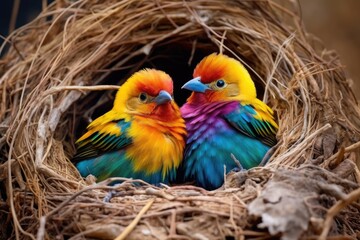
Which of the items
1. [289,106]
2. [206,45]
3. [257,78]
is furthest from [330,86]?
[206,45]

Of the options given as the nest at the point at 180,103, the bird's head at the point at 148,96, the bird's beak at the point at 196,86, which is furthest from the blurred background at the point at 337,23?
the bird's head at the point at 148,96

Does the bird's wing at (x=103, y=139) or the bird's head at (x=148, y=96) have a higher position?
the bird's head at (x=148, y=96)

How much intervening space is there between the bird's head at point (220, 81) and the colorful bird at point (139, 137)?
18 cm

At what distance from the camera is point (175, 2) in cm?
362

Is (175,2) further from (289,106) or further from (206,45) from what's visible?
(289,106)

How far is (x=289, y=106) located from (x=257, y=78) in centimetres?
45

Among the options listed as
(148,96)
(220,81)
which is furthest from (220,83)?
(148,96)

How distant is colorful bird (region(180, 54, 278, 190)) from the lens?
10.2 ft

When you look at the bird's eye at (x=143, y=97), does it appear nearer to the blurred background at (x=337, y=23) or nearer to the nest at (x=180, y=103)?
the nest at (x=180, y=103)

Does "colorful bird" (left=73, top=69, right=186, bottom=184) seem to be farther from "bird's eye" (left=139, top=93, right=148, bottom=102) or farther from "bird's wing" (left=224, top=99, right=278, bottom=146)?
"bird's wing" (left=224, top=99, right=278, bottom=146)

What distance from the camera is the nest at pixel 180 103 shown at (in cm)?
237

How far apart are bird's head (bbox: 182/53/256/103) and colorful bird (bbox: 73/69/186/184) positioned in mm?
182

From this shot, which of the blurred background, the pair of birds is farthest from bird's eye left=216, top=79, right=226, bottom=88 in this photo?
the blurred background

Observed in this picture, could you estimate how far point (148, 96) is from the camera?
10.8ft
